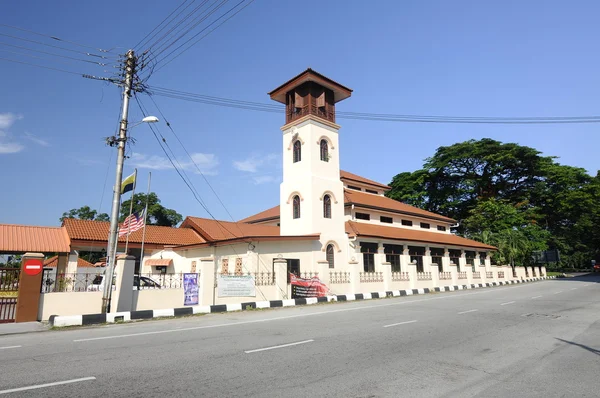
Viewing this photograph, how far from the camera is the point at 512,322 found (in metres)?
10.8

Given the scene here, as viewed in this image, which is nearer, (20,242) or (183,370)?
(183,370)

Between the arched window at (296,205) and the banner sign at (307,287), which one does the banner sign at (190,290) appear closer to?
the banner sign at (307,287)

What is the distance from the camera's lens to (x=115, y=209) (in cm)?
1332

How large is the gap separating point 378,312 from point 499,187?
41.8 metres

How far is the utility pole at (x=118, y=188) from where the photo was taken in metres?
13.0

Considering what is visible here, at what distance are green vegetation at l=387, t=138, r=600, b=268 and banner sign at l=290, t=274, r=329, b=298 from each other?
92.2 feet

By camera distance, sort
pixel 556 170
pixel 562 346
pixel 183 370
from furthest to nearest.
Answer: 1. pixel 556 170
2. pixel 562 346
3. pixel 183 370

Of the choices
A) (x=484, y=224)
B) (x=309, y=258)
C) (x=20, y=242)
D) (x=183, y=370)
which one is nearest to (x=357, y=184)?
(x=309, y=258)

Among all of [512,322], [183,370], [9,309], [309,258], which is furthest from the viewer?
[309,258]

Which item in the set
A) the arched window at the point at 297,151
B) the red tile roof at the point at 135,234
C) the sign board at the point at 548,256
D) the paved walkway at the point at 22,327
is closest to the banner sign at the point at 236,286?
the paved walkway at the point at 22,327

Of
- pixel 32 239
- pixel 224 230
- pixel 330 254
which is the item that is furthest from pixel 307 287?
pixel 32 239

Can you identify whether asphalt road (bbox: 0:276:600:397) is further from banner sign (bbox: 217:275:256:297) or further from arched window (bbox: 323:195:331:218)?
arched window (bbox: 323:195:331:218)

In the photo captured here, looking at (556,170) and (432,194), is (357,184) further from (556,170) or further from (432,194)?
(556,170)

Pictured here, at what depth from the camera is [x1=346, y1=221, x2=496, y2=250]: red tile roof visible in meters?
24.8
